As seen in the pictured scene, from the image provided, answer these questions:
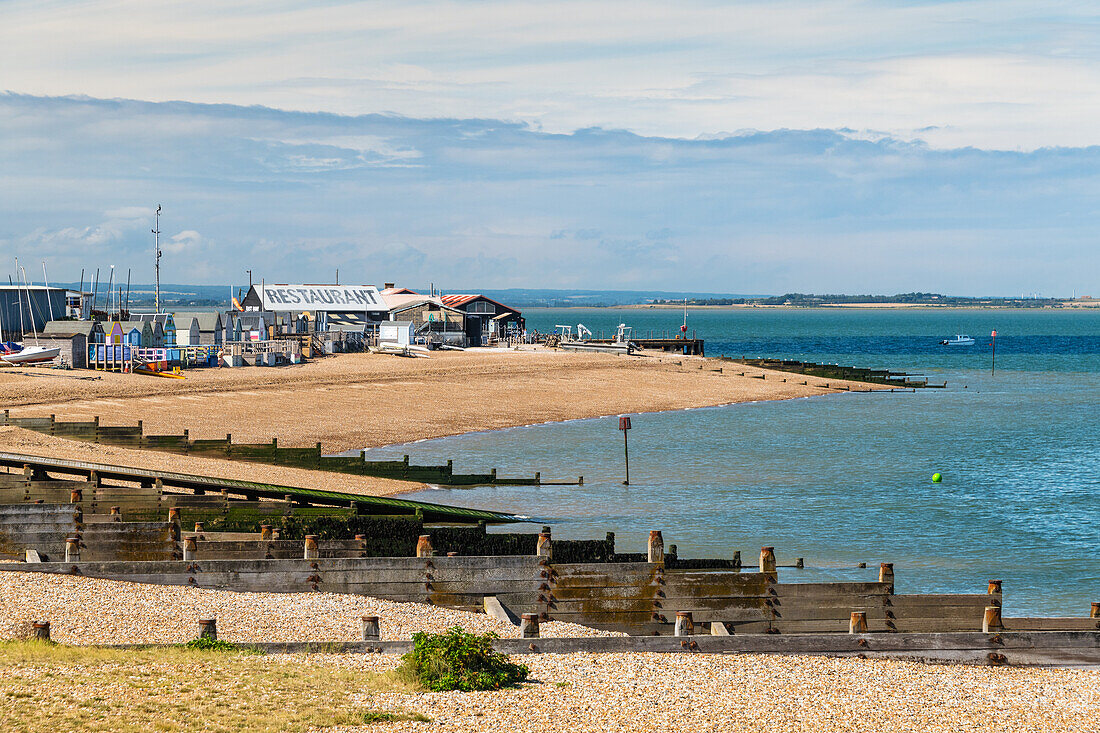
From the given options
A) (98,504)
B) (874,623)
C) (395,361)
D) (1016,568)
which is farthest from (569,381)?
(874,623)

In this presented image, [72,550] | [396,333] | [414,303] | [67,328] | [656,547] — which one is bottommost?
[72,550]

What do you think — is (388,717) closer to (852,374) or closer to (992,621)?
(992,621)

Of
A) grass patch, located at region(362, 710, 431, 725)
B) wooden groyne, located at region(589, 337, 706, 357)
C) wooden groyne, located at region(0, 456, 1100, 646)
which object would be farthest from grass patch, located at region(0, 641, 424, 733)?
wooden groyne, located at region(589, 337, 706, 357)

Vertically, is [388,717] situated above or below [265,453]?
above

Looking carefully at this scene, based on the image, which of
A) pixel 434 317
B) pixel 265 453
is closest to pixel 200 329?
pixel 434 317

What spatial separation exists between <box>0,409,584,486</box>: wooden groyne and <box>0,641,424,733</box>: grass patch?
75.0ft

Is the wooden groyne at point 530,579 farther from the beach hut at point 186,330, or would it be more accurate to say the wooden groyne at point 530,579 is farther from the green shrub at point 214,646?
the beach hut at point 186,330

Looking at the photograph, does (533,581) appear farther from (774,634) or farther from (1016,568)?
(1016,568)

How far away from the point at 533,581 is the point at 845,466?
3439 centimetres

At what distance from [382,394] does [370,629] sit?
51603 millimetres

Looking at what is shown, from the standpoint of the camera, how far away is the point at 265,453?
36688mm

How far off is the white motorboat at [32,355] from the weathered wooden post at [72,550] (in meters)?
54.4

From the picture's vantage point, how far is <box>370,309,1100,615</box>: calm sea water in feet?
96.7

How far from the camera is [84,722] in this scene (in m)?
11.1
